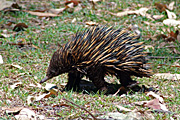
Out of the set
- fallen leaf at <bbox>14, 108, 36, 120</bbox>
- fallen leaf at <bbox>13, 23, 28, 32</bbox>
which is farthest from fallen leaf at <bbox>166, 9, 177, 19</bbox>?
fallen leaf at <bbox>14, 108, 36, 120</bbox>

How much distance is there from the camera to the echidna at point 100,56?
4.30 metres

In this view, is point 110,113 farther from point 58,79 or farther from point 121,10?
point 121,10

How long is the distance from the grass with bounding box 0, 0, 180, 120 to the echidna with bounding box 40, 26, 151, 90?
0.35 metres

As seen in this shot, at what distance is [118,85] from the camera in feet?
16.3

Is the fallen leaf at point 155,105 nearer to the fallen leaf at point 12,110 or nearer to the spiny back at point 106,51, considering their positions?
the spiny back at point 106,51

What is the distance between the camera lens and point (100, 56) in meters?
4.25

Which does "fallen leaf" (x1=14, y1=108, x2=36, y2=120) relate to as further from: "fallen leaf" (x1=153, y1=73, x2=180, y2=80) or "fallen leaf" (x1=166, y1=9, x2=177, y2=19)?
"fallen leaf" (x1=166, y1=9, x2=177, y2=19)

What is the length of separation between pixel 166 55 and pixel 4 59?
3.25 m

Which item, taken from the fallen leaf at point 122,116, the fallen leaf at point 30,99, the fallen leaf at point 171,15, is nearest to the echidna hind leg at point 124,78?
the fallen leaf at point 122,116

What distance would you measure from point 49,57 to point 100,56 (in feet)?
6.57

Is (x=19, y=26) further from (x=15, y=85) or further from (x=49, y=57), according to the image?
(x=15, y=85)

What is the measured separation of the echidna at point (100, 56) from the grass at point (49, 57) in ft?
1.13


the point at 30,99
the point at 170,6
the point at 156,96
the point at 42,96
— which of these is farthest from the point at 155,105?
the point at 170,6

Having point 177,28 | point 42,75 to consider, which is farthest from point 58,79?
point 177,28
